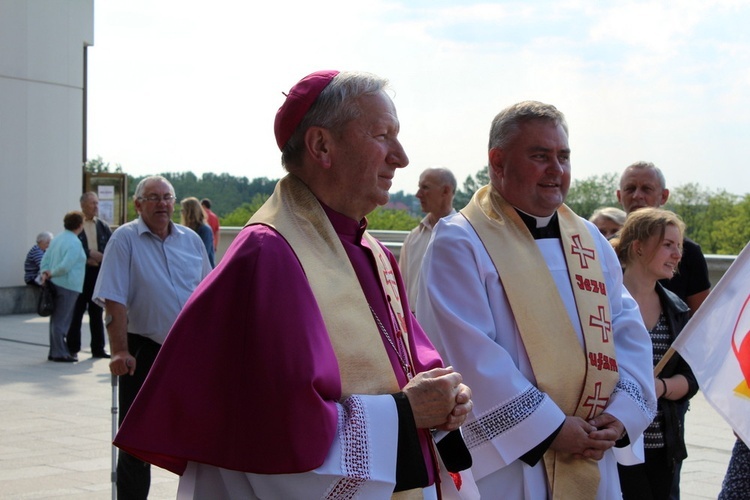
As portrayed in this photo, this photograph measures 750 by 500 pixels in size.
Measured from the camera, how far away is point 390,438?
8.57ft

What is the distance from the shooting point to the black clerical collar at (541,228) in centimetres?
396

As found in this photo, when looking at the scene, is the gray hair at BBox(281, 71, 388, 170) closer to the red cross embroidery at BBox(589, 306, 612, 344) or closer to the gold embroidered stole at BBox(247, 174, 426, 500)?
the gold embroidered stole at BBox(247, 174, 426, 500)

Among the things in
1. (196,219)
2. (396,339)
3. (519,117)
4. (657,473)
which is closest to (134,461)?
(657,473)

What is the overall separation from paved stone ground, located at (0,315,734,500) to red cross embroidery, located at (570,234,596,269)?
306 centimetres

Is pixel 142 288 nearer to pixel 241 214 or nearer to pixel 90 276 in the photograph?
pixel 90 276

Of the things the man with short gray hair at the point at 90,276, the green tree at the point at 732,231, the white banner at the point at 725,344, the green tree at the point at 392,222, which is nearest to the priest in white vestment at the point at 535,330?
the white banner at the point at 725,344

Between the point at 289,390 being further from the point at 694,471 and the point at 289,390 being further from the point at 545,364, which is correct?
the point at 694,471

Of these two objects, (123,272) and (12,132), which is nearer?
(123,272)

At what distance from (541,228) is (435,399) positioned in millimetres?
1490

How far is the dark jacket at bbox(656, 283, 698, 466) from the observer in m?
4.56

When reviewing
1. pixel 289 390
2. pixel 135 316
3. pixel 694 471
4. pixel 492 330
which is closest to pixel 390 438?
pixel 289 390

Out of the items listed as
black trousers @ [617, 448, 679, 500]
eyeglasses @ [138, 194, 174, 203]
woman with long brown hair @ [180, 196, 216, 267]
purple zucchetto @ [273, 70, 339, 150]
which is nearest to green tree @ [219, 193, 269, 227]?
woman with long brown hair @ [180, 196, 216, 267]

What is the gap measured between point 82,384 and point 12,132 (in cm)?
850

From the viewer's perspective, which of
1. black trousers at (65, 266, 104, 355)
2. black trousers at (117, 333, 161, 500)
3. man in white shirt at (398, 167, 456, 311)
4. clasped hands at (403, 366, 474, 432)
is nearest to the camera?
clasped hands at (403, 366, 474, 432)
